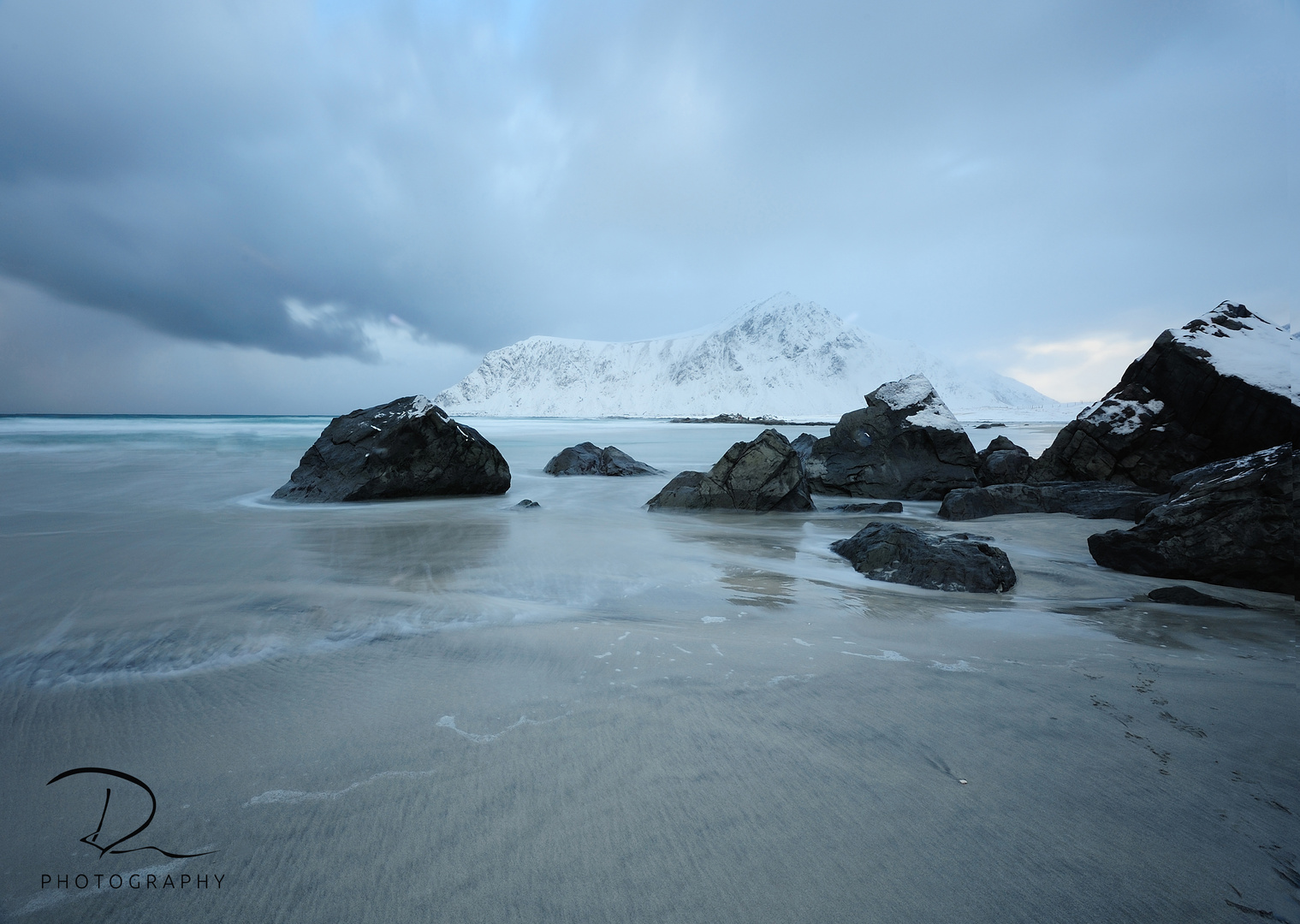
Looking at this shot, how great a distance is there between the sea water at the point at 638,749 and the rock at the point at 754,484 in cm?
377

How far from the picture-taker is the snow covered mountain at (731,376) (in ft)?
523

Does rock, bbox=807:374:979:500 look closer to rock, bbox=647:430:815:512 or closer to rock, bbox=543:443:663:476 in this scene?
rock, bbox=647:430:815:512

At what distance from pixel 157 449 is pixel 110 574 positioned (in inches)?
715

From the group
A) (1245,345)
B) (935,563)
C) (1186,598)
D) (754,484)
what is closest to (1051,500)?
(1245,345)

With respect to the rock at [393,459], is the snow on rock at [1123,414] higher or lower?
higher

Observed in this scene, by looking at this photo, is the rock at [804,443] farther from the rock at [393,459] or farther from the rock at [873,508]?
the rock at [393,459]

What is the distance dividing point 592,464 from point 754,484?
5.89 meters

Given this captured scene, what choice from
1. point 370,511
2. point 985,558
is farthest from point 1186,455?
point 370,511

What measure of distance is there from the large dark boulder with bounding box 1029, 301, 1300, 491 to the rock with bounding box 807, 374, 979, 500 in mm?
1334

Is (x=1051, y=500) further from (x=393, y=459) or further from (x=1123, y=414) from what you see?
(x=393, y=459)

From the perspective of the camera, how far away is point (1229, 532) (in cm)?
380

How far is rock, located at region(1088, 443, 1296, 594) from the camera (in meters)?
3.65

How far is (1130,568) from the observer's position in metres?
4.23

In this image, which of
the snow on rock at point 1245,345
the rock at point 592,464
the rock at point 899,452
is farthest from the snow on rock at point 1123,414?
the rock at point 592,464
